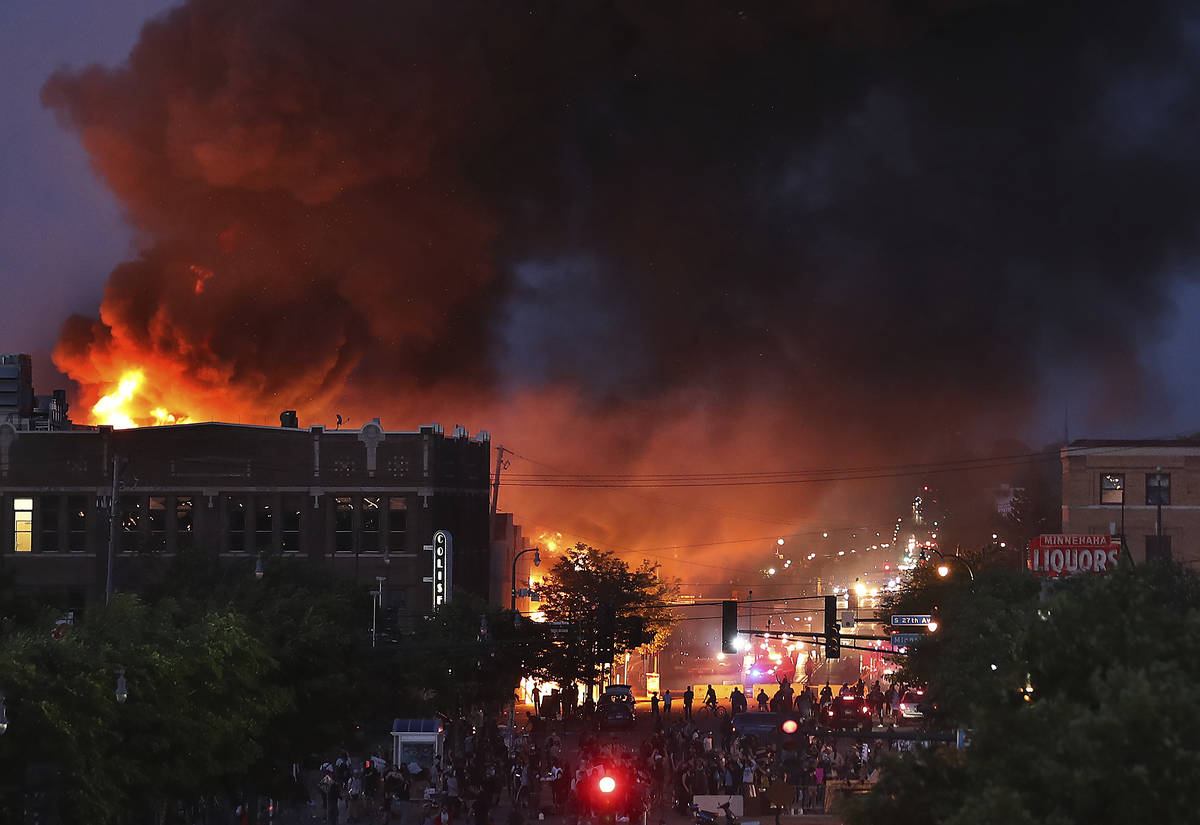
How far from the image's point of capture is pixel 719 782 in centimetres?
4141

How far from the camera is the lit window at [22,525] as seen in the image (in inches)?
2530

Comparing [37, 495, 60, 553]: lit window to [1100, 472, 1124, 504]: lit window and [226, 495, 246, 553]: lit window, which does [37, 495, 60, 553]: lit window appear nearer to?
[226, 495, 246, 553]: lit window

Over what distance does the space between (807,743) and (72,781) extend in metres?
29.4

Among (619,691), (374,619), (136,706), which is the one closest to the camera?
(136,706)

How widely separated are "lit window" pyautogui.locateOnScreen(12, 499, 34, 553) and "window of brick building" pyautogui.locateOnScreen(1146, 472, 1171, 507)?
48950 mm

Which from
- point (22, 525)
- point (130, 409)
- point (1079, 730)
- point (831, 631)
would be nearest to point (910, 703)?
point (831, 631)

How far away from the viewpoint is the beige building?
72.9 meters

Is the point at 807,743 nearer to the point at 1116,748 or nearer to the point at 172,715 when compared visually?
the point at 172,715

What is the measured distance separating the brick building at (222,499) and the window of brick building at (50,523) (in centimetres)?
4

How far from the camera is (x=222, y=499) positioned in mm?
64438

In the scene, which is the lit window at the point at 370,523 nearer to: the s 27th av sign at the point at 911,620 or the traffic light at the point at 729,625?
the traffic light at the point at 729,625

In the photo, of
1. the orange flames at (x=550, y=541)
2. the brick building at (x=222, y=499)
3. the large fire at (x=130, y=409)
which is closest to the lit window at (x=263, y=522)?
the brick building at (x=222, y=499)

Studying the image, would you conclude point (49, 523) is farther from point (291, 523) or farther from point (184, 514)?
point (291, 523)

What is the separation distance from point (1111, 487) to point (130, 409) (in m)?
46.2
